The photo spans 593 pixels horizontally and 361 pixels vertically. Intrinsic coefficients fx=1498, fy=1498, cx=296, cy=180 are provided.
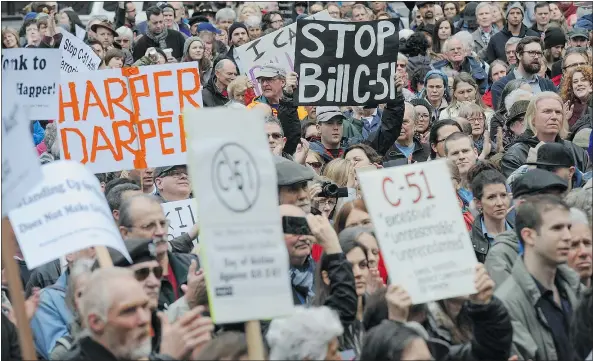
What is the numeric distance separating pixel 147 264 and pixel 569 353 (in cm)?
198

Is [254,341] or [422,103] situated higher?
[254,341]

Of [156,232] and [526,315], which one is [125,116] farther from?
[526,315]

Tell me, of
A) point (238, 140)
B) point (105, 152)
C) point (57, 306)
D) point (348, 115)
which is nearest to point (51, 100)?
point (105, 152)

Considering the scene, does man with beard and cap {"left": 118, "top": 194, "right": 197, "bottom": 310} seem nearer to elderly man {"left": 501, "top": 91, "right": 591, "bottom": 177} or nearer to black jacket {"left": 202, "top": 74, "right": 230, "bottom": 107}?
elderly man {"left": 501, "top": 91, "right": 591, "bottom": 177}

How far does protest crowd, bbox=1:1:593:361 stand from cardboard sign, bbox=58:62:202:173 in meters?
0.01

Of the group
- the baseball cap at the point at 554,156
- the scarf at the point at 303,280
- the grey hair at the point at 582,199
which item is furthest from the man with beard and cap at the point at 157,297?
the baseball cap at the point at 554,156

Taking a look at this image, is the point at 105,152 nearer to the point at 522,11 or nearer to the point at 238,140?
the point at 238,140

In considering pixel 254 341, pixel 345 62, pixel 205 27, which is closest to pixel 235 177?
pixel 254 341

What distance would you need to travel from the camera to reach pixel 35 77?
8.84 meters

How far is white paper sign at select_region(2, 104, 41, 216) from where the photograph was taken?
243 inches

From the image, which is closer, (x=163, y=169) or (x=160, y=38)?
(x=163, y=169)

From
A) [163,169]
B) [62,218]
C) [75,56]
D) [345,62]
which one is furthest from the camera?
[75,56]

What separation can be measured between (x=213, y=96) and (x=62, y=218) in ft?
24.2

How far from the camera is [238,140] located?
5.92 m
